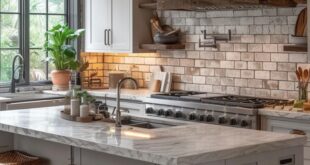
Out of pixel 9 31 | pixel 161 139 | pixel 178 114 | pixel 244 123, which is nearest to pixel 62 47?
pixel 9 31

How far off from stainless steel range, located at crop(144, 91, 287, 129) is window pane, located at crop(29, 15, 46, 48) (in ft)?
6.21

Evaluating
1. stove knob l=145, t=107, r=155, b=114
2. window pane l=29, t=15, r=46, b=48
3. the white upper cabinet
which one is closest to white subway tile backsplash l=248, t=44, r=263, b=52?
stove knob l=145, t=107, r=155, b=114

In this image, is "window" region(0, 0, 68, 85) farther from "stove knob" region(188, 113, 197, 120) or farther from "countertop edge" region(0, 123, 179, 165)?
"countertop edge" region(0, 123, 179, 165)

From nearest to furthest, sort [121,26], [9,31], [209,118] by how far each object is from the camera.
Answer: [209,118], [121,26], [9,31]

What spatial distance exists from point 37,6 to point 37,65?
0.75 m

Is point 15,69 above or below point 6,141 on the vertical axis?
above

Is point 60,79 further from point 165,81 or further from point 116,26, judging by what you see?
point 165,81

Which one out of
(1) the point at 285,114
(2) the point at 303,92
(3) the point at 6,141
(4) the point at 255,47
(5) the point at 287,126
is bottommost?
(3) the point at 6,141

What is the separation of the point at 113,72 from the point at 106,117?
10.0 feet

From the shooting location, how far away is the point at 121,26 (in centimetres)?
720

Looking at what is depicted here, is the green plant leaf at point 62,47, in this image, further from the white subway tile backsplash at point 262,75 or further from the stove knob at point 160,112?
the white subway tile backsplash at point 262,75

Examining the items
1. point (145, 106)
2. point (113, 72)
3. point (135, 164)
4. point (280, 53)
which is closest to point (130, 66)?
point (113, 72)

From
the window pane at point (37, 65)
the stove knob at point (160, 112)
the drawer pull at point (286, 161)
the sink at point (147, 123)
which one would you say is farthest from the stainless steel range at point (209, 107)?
the window pane at point (37, 65)

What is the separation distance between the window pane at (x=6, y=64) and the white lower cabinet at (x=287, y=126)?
11.1 ft
